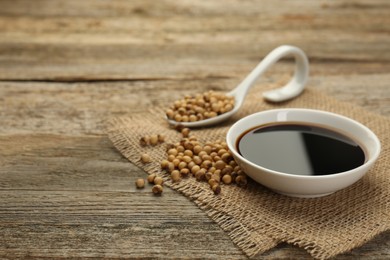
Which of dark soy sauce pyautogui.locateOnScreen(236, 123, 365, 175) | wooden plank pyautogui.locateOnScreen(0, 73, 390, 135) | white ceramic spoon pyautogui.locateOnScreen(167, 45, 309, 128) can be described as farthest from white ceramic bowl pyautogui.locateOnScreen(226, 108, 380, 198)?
wooden plank pyautogui.locateOnScreen(0, 73, 390, 135)

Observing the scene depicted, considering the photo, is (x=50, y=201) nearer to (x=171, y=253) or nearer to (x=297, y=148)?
(x=171, y=253)

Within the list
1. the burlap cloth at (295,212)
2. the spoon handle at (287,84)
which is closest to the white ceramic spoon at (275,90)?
the spoon handle at (287,84)

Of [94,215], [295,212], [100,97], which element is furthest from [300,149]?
[100,97]

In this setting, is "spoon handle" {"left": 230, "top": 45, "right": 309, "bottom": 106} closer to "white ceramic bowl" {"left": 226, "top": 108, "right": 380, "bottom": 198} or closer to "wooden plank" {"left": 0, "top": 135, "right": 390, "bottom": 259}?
"white ceramic bowl" {"left": 226, "top": 108, "right": 380, "bottom": 198}

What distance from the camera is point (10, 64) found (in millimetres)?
1684

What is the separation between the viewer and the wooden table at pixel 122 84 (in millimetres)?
938

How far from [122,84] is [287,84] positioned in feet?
1.41

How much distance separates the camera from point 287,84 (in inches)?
59.2

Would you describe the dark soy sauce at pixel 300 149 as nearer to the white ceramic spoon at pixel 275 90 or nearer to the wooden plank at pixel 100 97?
the white ceramic spoon at pixel 275 90

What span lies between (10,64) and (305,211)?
1051 millimetres

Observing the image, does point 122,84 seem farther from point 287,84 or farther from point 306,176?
point 306,176

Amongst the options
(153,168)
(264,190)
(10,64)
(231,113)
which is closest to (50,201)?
(153,168)

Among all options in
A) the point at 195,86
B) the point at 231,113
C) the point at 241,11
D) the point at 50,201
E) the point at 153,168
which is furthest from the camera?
the point at 241,11

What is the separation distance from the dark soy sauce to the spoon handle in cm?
25
